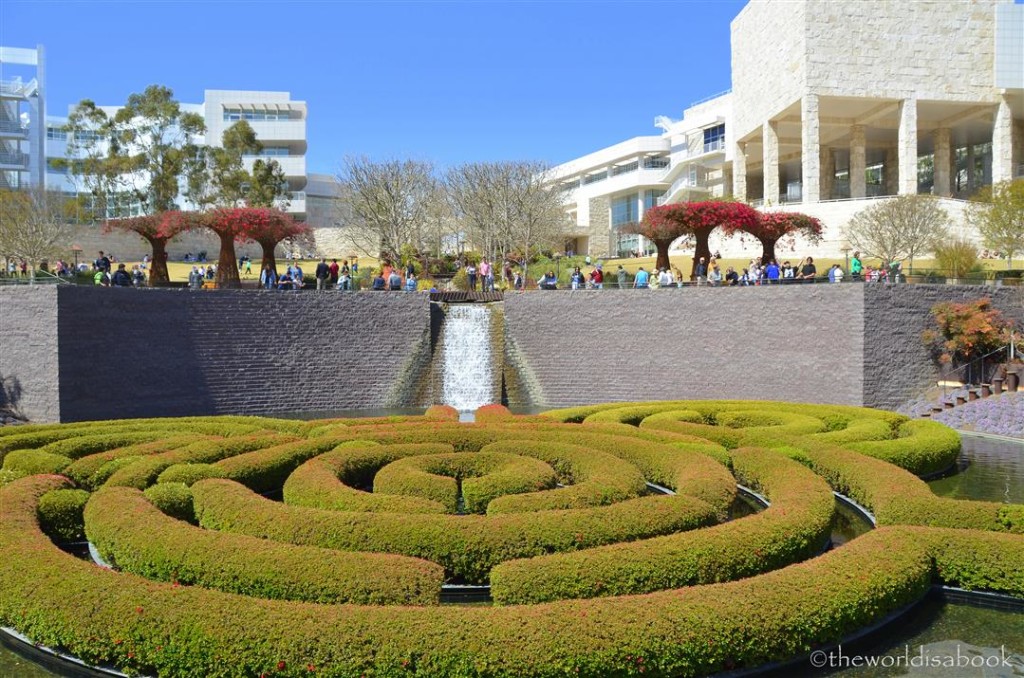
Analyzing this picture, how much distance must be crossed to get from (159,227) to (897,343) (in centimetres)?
2637

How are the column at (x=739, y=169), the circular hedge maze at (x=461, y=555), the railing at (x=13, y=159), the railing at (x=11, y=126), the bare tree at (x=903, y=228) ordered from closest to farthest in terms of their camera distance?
1. the circular hedge maze at (x=461, y=555)
2. the bare tree at (x=903, y=228)
3. the column at (x=739, y=169)
4. the railing at (x=13, y=159)
5. the railing at (x=11, y=126)

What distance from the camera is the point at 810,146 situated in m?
51.7

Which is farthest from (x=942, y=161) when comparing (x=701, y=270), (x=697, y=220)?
(x=701, y=270)

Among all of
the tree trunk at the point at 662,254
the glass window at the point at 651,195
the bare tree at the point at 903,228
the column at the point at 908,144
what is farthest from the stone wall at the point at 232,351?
the glass window at the point at 651,195

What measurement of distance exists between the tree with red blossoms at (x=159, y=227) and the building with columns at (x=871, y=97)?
37198 mm

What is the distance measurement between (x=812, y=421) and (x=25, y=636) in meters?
17.1

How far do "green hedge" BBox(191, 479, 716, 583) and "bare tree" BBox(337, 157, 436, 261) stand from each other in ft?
131

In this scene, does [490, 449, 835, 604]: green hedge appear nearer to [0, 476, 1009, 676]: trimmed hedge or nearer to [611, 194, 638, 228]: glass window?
[0, 476, 1009, 676]: trimmed hedge

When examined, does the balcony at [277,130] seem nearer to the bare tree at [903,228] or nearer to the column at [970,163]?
the bare tree at [903,228]

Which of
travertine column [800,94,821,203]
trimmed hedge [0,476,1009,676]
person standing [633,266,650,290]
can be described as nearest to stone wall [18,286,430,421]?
person standing [633,266,650,290]

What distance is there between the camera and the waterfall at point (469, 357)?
3175 cm

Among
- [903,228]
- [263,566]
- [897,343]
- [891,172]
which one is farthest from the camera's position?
[891,172]

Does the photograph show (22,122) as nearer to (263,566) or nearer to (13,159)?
(13,159)

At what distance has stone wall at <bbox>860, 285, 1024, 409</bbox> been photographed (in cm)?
2717
